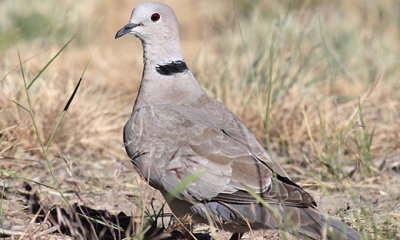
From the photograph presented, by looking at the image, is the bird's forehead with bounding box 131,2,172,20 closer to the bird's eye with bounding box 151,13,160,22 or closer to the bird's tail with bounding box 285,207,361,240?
the bird's eye with bounding box 151,13,160,22

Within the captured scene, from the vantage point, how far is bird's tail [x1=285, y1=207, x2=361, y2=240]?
273 cm

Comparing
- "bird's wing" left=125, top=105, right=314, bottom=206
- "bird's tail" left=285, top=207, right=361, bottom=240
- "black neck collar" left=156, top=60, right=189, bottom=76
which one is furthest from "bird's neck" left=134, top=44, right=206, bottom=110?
"bird's tail" left=285, top=207, right=361, bottom=240

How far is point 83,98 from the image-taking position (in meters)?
4.92

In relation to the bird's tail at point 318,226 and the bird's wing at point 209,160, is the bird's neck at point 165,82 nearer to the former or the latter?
the bird's wing at point 209,160

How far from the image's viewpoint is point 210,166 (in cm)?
305

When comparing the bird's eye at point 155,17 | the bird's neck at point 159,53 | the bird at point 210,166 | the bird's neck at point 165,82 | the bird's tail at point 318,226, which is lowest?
the bird's tail at point 318,226

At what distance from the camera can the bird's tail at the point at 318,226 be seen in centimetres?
273

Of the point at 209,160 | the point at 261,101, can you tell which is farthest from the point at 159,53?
the point at 261,101

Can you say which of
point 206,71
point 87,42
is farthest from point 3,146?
point 87,42

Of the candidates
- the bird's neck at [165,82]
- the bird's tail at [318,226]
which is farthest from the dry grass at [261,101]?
the bird's neck at [165,82]

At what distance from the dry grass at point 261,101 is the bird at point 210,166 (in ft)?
0.68

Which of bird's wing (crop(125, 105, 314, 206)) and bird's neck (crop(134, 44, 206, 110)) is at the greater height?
bird's neck (crop(134, 44, 206, 110))

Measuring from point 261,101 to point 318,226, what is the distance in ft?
8.23

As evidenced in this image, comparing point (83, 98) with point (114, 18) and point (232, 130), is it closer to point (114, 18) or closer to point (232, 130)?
point (232, 130)
